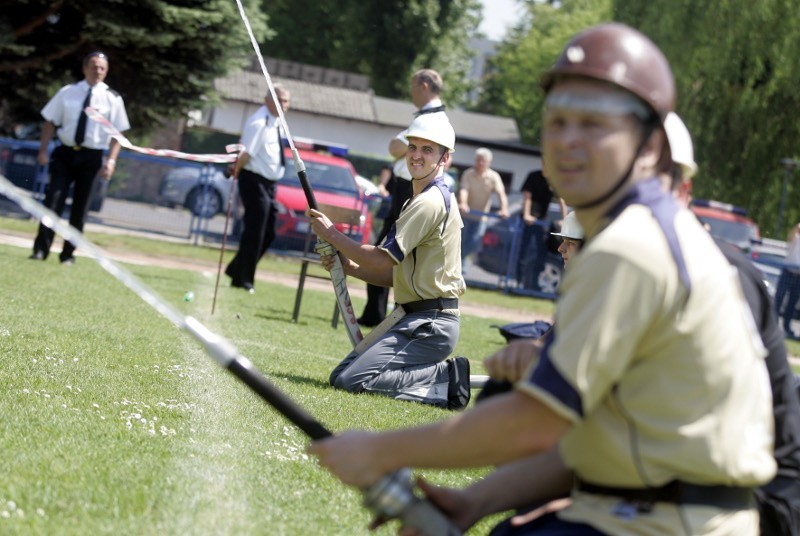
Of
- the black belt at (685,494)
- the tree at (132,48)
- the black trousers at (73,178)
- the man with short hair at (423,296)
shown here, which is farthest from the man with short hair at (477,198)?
the black belt at (685,494)

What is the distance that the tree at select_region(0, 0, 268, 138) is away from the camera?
2142cm

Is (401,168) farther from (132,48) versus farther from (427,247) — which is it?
(132,48)

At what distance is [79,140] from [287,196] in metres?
7.86

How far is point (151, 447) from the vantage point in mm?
5574

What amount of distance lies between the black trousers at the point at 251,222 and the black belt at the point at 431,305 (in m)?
6.55

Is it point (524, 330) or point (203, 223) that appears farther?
point (203, 223)

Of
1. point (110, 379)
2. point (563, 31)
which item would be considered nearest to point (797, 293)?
point (110, 379)

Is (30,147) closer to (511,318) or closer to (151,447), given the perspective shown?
(511,318)

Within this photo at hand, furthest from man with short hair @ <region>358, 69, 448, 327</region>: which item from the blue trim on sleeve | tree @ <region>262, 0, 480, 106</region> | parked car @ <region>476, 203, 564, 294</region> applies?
tree @ <region>262, 0, 480, 106</region>

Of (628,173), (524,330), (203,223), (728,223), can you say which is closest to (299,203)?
(203,223)

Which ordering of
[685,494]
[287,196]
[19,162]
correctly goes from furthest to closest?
[287,196] < [19,162] < [685,494]

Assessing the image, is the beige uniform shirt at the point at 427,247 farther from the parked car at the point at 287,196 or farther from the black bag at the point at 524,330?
the parked car at the point at 287,196

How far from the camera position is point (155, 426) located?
19.9 feet

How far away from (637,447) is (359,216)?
31.8ft
